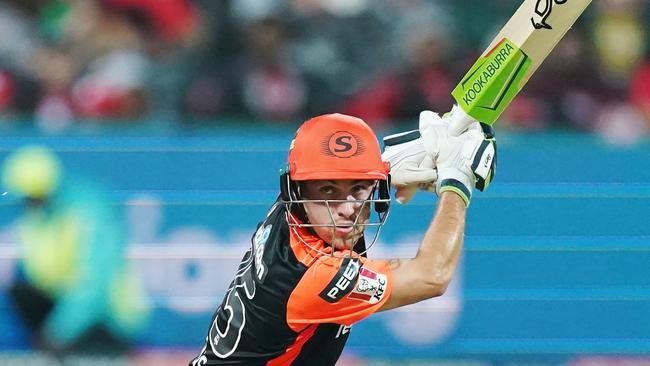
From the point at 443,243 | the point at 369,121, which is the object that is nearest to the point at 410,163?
the point at 443,243

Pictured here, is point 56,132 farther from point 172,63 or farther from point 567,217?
point 567,217

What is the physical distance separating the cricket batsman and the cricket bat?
0.25 ft

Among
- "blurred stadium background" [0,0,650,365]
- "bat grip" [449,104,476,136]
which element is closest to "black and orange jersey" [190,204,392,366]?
"bat grip" [449,104,476,136]

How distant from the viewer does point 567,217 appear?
709 cm

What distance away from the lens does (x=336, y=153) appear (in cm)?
362

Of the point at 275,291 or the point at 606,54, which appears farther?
the point at 606,54

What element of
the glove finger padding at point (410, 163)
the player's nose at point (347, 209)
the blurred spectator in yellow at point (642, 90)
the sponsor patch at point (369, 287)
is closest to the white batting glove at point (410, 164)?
the glove finger padding at point (410, 163)

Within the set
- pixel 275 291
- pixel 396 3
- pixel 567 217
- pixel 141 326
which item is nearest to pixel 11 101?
pixel 141 326

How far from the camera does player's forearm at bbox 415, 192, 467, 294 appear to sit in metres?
3.62

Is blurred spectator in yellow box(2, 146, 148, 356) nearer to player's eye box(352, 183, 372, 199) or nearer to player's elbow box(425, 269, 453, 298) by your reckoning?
player's eye box(352, 183, 372, 199)

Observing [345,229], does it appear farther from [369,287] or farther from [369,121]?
[369,121]

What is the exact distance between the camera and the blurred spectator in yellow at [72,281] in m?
6.77

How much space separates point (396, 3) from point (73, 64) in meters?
2.17

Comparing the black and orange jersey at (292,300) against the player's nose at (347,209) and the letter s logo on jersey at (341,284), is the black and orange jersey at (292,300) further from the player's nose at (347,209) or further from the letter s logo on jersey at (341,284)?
the player's nose at (347,209)
